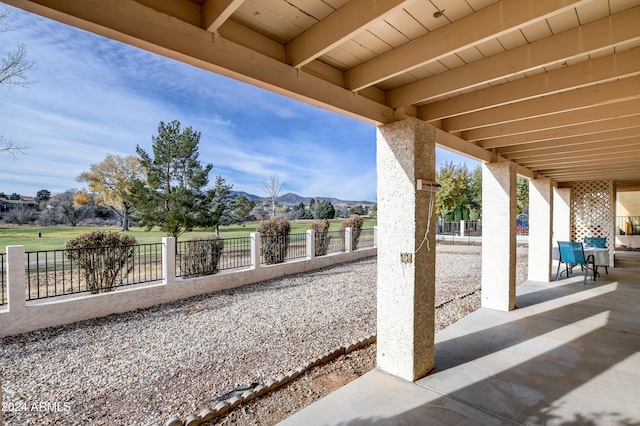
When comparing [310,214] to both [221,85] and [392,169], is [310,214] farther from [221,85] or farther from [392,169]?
[392,169]

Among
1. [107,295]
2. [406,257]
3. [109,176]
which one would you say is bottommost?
[107,295]

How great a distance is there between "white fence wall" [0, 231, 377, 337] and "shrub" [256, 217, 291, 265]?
1.87ft

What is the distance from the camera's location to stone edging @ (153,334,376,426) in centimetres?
236

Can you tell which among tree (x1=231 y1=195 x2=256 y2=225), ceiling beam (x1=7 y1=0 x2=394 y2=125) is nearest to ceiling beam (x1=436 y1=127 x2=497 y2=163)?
ceiling beam (x1=7 y1=0 x2=394 y2=125)

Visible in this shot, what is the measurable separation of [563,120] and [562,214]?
8.37 metres

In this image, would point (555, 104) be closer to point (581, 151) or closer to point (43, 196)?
point (581, 151)

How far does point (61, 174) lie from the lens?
22.7 metres

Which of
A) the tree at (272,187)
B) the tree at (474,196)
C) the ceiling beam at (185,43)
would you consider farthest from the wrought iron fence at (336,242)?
the tree at (272,187)

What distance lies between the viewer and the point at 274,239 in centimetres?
929

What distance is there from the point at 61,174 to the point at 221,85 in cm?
1519

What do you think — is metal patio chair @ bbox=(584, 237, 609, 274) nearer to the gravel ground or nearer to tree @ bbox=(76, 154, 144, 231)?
the gravel ground

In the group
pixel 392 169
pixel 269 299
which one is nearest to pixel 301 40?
pixel 392 169

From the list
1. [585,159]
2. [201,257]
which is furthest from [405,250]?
[201,257]

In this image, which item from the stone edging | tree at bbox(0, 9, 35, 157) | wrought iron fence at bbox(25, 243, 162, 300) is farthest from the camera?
tree at bbox(0, 9, 35, 157)
